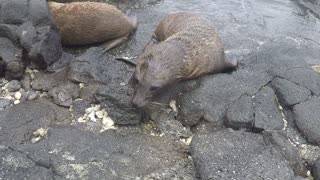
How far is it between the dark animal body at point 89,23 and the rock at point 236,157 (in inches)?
92.9

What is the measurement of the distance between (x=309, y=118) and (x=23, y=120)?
10.5 ft

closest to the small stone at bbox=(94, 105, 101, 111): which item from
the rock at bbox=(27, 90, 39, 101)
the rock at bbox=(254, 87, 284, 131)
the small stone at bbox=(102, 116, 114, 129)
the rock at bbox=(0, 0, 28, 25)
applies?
the small stone at bbox=(102, 116, 114, 129)

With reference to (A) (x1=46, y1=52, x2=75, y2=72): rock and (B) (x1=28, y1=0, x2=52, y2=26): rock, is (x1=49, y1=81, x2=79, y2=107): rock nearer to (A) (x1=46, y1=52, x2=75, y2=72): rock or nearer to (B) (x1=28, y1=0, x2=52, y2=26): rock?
(A) (x1=46, y1=52, x2=75, y2=72): rock

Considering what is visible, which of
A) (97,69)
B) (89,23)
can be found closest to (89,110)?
(97,69)

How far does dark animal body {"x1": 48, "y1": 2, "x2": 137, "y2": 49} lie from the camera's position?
5988 millimetres

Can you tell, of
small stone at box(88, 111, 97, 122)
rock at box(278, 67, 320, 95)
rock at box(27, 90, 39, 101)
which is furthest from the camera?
rock at box(278, 67, 320, 95)

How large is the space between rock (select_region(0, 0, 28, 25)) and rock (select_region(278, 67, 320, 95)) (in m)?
3.40

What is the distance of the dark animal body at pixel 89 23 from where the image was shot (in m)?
5.99

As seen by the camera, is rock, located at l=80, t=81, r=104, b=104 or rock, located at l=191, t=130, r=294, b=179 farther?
rock, located at l=80, t=81, r=104, b=104

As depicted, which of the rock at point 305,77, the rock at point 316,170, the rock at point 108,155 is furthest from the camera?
the rock at point 305,77

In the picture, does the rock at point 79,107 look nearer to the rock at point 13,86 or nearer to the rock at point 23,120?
the rock at point 23,120

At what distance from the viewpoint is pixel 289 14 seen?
7781 mm

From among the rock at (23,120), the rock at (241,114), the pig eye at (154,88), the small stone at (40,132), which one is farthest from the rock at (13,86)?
the rock at (241,114)

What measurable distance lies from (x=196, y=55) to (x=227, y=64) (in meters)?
0.55
